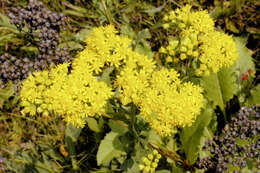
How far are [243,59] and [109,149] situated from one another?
3.45 metres

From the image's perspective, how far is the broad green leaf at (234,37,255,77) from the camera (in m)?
5.18

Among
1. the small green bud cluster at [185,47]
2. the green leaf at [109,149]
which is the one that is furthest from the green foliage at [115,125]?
the small green bud cluster at [185,47]

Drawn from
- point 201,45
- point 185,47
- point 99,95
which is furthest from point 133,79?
point 201,45

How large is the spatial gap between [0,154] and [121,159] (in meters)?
2.68

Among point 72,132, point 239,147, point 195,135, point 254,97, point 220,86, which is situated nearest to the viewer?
point 239,147

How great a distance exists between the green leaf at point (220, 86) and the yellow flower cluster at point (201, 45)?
109cm

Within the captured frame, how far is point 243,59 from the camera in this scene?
5.22 m

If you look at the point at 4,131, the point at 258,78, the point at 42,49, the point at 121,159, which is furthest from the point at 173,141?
the point at 4,131

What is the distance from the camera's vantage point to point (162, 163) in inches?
187

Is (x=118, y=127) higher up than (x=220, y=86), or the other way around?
(x=220, y=86)

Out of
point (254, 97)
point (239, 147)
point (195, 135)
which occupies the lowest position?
point (195, 135)

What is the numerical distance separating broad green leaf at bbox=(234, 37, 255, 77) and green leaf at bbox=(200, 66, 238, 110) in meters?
0.21

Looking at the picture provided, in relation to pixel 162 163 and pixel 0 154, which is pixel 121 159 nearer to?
pixel 162 163

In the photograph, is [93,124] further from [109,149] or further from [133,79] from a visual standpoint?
[133,79]
